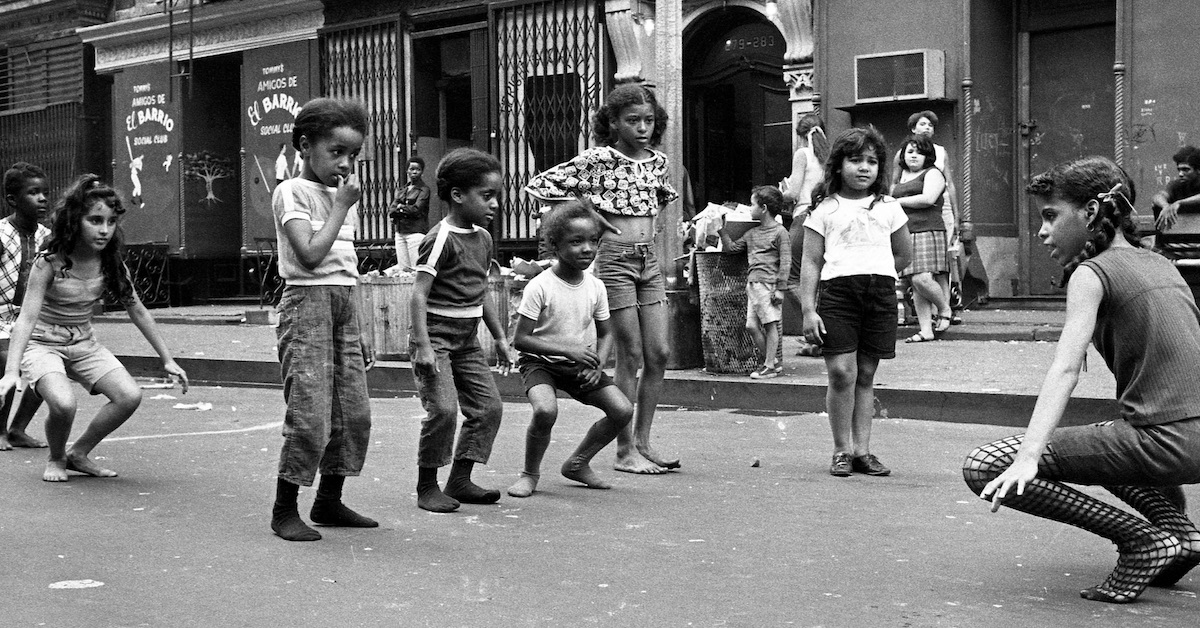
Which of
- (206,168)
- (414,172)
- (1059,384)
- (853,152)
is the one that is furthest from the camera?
(206,168)

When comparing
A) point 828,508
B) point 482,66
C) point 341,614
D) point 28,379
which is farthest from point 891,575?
point 482,66

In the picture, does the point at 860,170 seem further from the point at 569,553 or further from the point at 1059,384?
the point at 1059,384

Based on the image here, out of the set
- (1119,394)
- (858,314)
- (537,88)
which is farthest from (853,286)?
(537,88)

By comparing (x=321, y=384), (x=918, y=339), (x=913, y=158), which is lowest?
(x=918, y=339)

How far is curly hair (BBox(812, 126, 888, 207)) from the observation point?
692 cm

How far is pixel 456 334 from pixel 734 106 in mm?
11343

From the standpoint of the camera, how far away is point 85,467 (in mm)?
7059

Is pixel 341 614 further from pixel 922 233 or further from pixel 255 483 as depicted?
pixel 922 233

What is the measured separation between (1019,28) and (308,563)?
38.2ft

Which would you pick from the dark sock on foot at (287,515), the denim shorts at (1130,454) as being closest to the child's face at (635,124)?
the dark sock on foot at (287,515)

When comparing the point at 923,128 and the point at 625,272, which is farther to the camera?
the point at 923,128

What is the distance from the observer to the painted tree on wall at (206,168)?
883 inches

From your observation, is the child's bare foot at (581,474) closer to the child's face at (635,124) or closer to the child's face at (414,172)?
the child's face at (635,124)

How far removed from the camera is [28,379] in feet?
23.2
